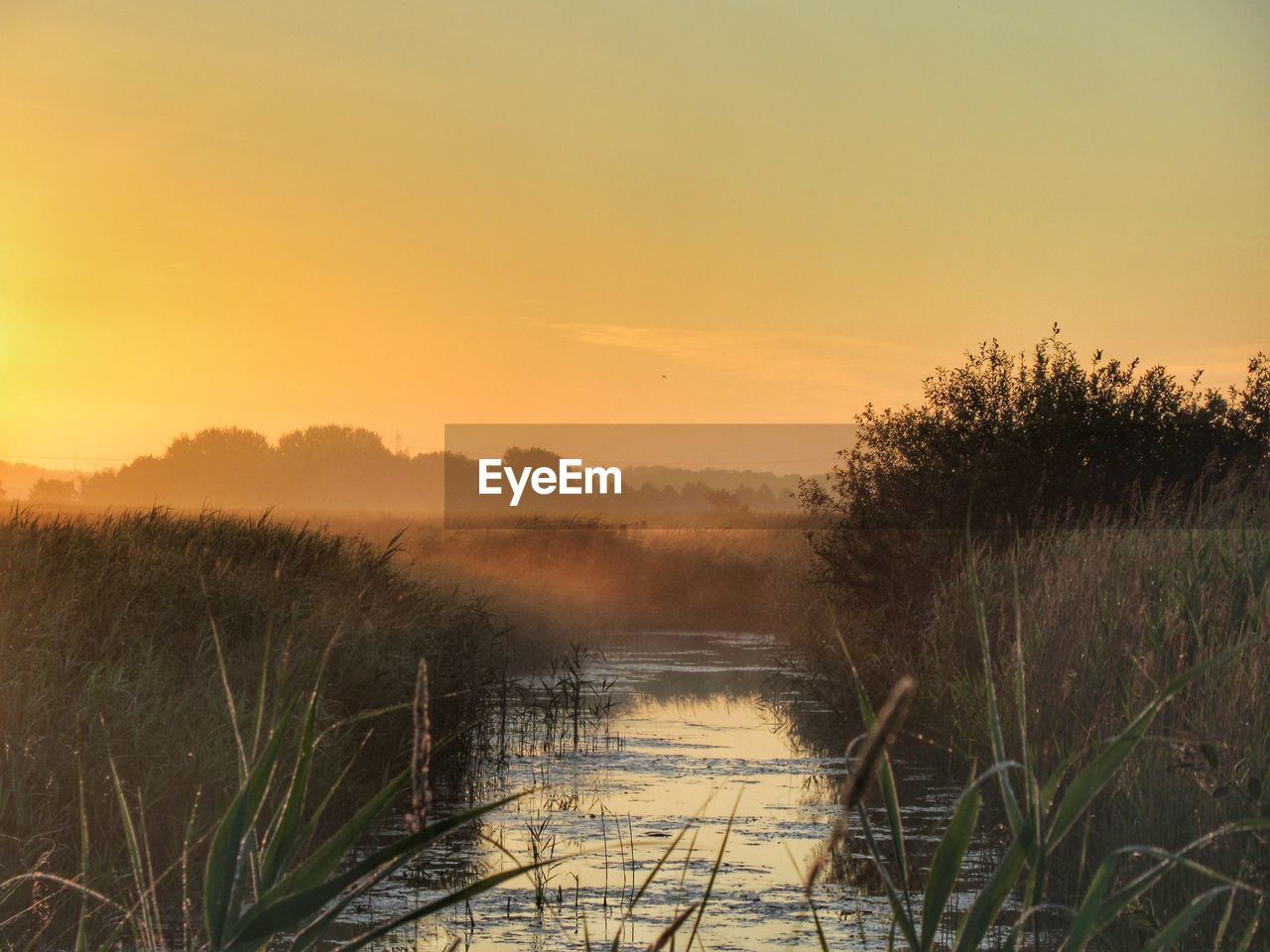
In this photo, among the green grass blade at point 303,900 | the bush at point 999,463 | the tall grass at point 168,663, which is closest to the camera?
the green grass blade at point 303,900

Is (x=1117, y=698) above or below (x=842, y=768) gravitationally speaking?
above

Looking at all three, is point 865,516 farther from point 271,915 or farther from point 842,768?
point 271,915

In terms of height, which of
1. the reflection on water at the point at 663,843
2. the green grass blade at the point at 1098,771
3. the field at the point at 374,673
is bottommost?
the reflection on water at the point at 663,843

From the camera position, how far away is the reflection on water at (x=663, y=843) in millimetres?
8094

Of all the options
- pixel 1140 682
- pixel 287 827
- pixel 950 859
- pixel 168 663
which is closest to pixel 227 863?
pixel 287 827

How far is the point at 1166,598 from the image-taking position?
9945mm

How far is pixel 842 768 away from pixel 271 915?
11.9m

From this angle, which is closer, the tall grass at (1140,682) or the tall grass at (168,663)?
the tall grass at (1140,682)

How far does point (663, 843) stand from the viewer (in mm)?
9688

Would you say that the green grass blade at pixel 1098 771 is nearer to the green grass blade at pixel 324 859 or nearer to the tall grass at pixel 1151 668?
the green grass blade at pixel 324 859

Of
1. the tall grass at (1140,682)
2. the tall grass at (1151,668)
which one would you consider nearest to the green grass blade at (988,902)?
the tall grass at (1140,682)

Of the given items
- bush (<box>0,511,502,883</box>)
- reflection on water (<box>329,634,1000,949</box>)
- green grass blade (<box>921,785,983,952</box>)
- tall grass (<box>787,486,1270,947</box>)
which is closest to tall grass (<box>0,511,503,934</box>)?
bush (<box>0,511,502,883</box>)

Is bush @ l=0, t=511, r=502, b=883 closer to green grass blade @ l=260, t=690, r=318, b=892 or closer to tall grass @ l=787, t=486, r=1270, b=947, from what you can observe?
green grass blade @ l=260, t=690, r=318, b=892

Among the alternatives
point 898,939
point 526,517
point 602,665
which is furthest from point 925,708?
point 526,517
